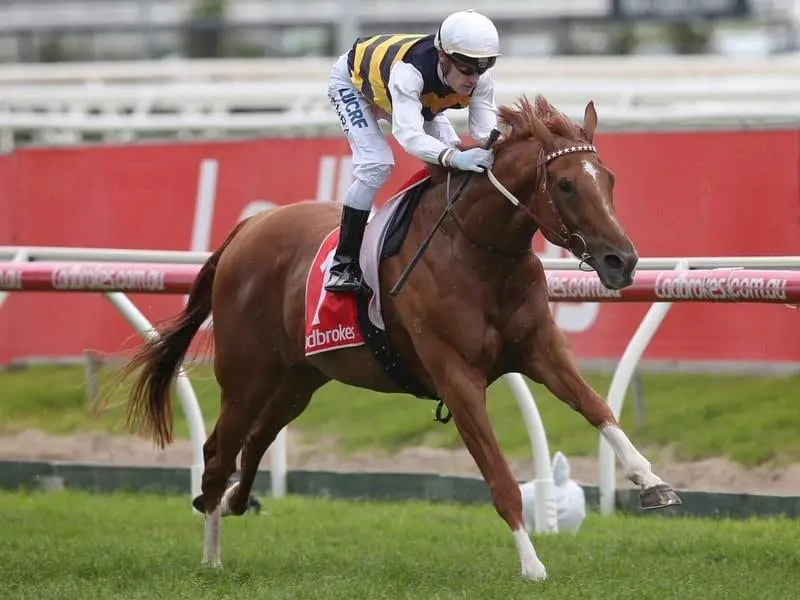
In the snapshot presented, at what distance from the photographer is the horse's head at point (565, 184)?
4.92 meters

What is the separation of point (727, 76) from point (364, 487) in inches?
211

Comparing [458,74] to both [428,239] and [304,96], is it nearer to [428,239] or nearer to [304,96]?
[428,239]

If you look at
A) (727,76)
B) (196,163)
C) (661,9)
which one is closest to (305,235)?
(196,163)

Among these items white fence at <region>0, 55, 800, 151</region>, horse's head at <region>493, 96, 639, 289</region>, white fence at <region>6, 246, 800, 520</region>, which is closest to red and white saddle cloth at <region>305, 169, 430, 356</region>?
horse's head at <region>493, 96, 639, 289</region>

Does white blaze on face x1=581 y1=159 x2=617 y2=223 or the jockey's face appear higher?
the jockey's face

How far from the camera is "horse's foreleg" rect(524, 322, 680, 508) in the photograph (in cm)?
493

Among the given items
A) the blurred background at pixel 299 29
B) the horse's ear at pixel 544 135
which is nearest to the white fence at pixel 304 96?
the blurred background at pixel 299 29

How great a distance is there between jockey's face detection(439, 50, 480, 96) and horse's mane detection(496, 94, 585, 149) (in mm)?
146

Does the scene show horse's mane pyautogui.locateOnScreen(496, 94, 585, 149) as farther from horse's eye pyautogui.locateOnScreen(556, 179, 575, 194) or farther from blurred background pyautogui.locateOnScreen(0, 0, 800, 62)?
blurred background pyautogui.locateOnScreen(0, 0, 800, 62)

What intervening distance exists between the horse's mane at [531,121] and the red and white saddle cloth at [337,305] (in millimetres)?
433

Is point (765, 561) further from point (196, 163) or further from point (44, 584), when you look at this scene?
point (196, 163)

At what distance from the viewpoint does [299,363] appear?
6.20 m

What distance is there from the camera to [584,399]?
16.8ft

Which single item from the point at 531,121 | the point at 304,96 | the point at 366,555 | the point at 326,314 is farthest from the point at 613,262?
the point at 304,96
